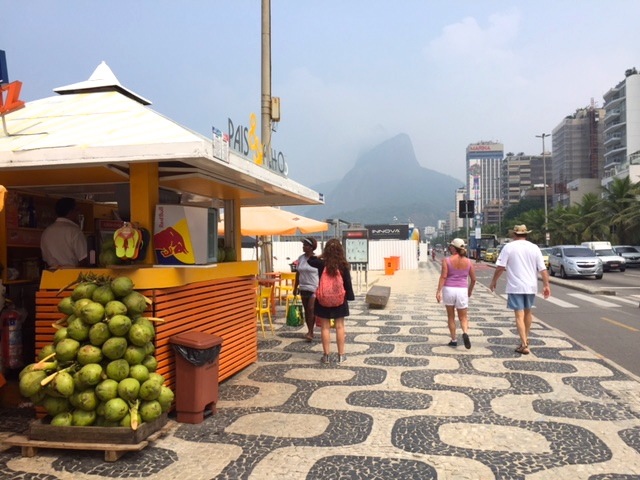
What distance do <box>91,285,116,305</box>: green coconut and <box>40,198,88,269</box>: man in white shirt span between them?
1.36 metres

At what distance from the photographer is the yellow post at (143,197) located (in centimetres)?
505

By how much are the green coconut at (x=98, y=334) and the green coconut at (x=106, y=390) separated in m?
0.34

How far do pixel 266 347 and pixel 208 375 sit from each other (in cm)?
361

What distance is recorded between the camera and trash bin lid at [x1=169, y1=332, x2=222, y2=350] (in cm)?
484

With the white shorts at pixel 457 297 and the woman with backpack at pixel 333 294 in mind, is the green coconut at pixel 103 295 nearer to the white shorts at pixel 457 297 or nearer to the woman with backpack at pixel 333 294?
the woman with backpack at pixel 333 294

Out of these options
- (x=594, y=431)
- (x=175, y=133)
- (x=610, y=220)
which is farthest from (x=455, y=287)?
(x=610, y=220)

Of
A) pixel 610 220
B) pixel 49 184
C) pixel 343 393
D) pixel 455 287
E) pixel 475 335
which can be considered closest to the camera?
pixel 343 393

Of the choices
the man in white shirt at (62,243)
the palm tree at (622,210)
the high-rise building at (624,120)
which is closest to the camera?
the man in white shirt at (62,243)

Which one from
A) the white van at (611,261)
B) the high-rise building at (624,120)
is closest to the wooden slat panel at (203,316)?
the white van at (611,261)

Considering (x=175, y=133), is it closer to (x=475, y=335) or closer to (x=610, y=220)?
(x=475, y=335)

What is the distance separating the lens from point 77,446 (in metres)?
4.13

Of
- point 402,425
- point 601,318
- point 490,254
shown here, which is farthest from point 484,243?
point 402,425

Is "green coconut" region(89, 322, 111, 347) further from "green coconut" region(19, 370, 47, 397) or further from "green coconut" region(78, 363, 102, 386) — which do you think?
"green coconut" region(19, 370, 47, 397)

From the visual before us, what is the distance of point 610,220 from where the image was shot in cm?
4847
